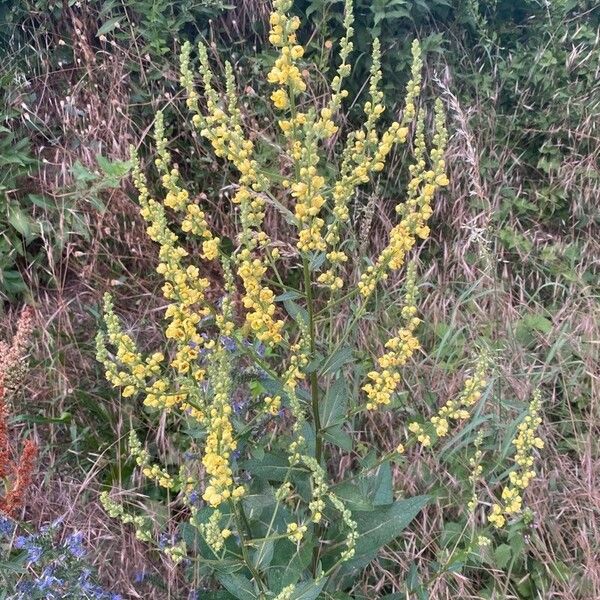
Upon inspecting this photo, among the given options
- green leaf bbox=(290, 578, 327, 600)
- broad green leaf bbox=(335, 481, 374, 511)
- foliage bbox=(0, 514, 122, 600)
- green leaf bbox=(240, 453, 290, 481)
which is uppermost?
green leaf bbox=(240, 453, 290, 481)

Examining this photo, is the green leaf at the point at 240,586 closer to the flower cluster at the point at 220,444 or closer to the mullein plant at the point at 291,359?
the mullein plant at the point at 291,359

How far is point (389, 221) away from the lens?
369 centimetres

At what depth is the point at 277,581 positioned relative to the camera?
1.96m

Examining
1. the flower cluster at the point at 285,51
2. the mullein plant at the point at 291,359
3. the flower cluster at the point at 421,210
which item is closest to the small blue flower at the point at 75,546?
the mullein plant at the point at 291,359

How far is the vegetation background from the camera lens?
276 cm

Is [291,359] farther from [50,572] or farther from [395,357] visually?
[50,572]

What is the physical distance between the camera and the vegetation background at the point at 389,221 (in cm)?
276

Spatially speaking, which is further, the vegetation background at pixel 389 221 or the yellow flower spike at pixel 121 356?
the vegetation background at pixel 389 221

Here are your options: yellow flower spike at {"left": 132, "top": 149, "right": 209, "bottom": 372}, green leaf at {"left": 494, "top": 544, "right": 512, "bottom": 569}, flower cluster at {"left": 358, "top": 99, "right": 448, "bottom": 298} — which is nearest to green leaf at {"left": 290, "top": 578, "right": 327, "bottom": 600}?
yellow flower spike at {"left": 132, "top": 149, "right": 209, "bottom": 372}

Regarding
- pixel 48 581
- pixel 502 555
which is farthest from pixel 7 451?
pixel 502 555

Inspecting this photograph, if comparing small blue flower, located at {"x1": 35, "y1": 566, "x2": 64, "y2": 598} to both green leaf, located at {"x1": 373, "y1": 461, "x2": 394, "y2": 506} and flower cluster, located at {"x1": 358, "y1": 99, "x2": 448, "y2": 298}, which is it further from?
flower cluster, located at {"x1": 358, "y1": 99, "x2": 448, "y2": 298}

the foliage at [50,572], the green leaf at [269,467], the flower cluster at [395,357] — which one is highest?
the flower cluster at [395,357]

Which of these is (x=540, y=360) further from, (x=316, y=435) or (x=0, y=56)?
(x=0, y=56)

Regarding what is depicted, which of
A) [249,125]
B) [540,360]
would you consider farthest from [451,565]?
[249,125]
